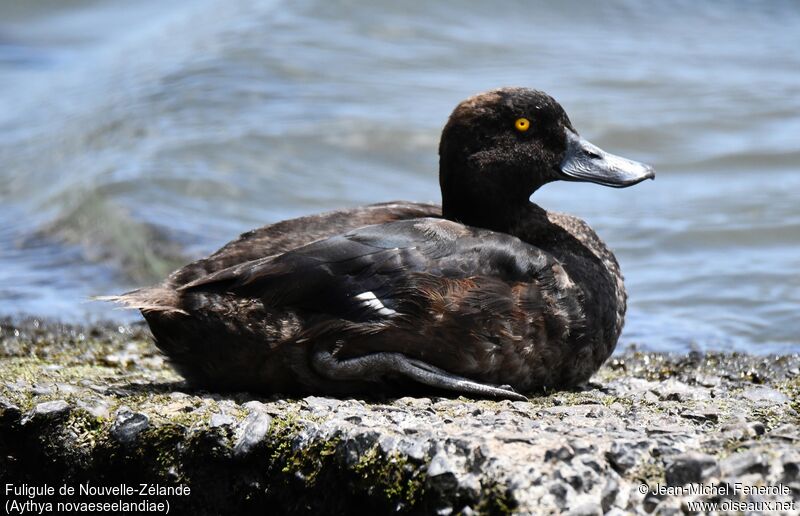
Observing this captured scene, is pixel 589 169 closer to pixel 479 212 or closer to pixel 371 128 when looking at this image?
pixel 479 212

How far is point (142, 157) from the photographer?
1046cm

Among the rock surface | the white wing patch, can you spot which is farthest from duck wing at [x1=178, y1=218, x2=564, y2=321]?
the rock surface

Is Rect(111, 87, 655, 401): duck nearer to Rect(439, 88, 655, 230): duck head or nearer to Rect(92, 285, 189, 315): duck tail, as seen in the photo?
Rect(92, 285, 189, 315): duck tail

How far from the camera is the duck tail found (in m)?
4.43

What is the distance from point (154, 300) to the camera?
4492 millimetres

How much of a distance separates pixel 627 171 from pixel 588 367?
3.17 ft

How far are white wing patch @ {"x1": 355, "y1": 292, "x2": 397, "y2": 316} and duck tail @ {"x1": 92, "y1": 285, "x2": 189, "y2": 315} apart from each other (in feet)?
2.25

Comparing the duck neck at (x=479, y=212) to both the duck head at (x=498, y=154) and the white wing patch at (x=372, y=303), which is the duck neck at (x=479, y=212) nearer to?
the duck head at (x=498, y=154)

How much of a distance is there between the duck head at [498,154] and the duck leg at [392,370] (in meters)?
0.89

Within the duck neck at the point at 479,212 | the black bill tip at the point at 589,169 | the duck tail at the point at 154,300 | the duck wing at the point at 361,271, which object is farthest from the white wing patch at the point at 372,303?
the black bill tip at the point at 589,169

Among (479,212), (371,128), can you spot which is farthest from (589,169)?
(371,128)

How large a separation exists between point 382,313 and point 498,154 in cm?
103

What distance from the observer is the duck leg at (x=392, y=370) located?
4.37 meters

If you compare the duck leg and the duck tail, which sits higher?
the duck tail
